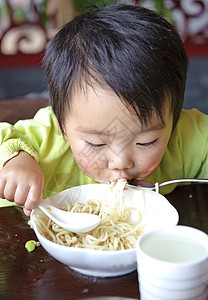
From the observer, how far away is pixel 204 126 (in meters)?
1.46

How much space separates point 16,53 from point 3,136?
342cm

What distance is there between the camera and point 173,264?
2.00ft

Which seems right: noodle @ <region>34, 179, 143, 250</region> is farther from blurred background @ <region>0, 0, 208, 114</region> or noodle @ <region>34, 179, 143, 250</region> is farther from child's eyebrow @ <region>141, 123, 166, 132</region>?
blurred background @ <region>0, 0, 208, 114</region>

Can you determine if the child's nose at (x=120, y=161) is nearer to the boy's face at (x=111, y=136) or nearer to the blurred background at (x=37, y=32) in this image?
the boy's face at (x=111, y=136)

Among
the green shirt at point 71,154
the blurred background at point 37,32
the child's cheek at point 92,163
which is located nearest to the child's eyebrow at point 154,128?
the child's cheek at point 92,163

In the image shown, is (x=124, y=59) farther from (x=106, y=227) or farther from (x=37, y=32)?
(x=37, y=32)

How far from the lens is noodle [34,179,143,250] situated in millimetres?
949

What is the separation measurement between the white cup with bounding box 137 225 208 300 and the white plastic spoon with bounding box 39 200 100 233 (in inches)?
10.9

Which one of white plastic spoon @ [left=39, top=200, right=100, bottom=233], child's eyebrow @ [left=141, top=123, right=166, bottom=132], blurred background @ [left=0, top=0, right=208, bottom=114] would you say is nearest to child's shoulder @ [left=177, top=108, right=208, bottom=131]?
child's eyebrow @ [left=141, top=123, right=166, bottom=132]

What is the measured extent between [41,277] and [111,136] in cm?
37

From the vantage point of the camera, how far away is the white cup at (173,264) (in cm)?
62

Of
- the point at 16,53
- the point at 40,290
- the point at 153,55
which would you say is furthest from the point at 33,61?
the point at 40,290

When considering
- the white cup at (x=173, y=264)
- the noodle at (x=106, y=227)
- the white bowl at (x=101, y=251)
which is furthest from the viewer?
the noodle at (x=106, y=227)

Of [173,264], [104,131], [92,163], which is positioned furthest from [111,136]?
[173,264]
